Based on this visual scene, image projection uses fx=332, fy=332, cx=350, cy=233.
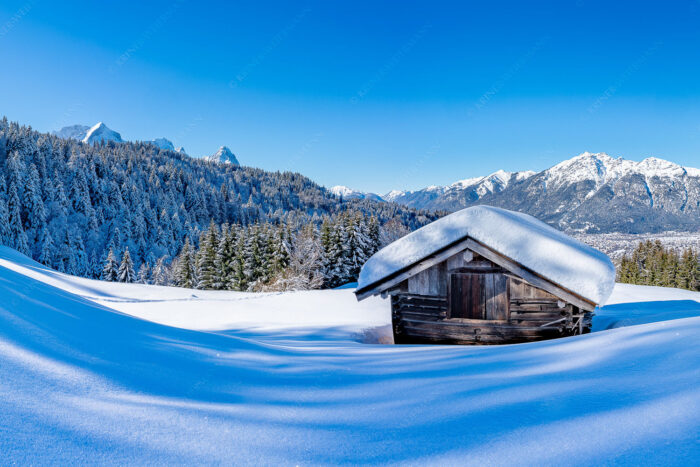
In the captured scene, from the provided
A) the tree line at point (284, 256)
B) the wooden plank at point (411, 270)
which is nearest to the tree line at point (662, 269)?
the tree line at point (284, 256)

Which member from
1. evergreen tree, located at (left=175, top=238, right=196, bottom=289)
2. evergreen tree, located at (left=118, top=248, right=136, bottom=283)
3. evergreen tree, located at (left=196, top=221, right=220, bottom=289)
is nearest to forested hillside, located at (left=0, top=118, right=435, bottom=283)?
evergreen tree, located at (left=196, top=221, right=220, bottom=289)

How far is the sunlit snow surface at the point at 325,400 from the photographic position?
180 cm

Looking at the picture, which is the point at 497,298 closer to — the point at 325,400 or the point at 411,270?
the point at 411,270

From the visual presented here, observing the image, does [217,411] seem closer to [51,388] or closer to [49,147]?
[51,388]

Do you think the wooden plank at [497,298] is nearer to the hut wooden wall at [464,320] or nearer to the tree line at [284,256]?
the hut wooden wall at [464,320]

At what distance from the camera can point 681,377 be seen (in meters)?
2.47

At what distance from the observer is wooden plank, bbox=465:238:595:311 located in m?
6.78

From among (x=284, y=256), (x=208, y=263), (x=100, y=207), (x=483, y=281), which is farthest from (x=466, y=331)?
(x=100, y=207)

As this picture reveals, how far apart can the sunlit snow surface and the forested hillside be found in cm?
3521

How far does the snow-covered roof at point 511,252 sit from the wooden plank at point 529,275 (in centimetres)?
15

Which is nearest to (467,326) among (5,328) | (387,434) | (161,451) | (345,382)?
(345,382)

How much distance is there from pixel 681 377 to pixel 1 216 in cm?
8305

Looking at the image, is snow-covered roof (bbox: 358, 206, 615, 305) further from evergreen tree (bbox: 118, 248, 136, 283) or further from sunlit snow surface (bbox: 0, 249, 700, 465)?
evergreen tree (bbox: 118, 248, 136, 283)

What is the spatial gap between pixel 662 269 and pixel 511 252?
2511 inches
